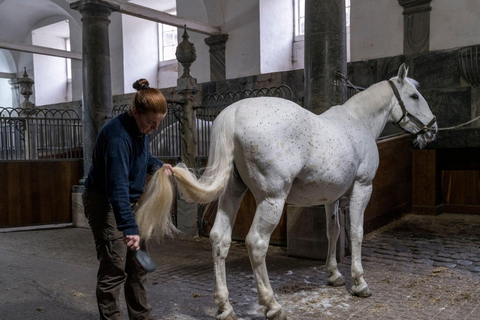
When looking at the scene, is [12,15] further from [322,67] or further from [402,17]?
[322,67]

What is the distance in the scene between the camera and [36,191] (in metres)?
8.65

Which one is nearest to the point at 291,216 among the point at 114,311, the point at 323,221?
the point at 323,221

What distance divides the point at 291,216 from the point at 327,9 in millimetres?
2650

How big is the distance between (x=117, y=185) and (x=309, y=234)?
3517 mm

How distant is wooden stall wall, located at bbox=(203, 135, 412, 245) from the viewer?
6.68 m

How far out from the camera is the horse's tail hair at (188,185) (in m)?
2.91

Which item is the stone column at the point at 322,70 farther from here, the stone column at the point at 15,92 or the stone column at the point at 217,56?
the stone column at the point at 15,92

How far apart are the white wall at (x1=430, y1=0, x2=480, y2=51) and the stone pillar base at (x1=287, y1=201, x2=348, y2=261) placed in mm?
5006

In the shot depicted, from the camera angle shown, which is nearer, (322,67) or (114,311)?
(114,311)

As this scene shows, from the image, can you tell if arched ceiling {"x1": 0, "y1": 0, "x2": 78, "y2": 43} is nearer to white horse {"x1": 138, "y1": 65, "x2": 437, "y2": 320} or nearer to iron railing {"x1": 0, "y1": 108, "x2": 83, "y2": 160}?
iron railing {"x1": 0, "y1": 108, "x2": 83, "y2": 160}

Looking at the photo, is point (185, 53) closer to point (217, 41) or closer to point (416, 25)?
point (416, 25)

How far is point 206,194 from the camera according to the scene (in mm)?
3246

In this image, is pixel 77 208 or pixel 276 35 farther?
pixel 276 35

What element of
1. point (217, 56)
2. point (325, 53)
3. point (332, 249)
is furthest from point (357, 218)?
point (217, 56)
